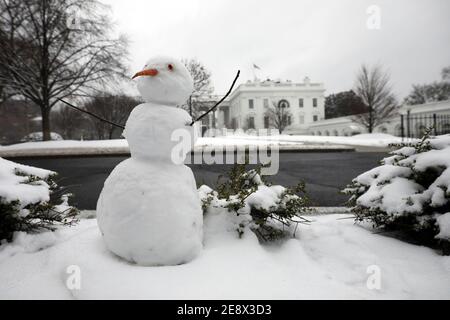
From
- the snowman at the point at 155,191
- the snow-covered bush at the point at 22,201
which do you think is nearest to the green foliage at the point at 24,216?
the snow-covered bush at the point at 22,201

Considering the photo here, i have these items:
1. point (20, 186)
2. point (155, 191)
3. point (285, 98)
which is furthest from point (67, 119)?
point (285, 98)

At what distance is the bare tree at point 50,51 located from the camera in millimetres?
17375

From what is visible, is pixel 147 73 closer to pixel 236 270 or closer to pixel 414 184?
pixel 236 270

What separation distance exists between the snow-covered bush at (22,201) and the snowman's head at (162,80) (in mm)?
1391

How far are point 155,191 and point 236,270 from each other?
33.5 inches

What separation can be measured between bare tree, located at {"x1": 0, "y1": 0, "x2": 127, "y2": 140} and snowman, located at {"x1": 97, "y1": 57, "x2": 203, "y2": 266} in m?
18.0

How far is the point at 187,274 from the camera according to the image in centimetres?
188

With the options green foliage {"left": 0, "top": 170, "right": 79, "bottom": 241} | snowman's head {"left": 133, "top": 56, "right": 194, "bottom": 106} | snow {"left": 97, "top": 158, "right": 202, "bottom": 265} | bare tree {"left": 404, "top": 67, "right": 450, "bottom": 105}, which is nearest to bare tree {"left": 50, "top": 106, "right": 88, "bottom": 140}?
green foliage {"left": 0, "top": 170, "right": 79, "bottom": 241}

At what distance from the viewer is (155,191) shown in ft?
6.53

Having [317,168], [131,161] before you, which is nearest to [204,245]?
[131,161]

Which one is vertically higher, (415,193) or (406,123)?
(406,123)

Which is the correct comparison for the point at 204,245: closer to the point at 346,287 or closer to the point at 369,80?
the point at 346,287

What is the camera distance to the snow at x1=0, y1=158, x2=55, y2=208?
7.39 ft

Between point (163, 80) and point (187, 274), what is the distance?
1.47 metres
